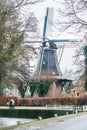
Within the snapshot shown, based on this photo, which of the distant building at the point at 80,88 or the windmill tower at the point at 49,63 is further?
the windmill tower at the point at 49,63

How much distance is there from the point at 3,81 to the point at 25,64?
1.48 m

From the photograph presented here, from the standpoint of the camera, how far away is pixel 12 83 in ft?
69.0

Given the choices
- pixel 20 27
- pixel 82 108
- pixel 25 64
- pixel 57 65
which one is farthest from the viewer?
pixel 57 65

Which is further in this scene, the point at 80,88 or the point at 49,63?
the point at 49,63

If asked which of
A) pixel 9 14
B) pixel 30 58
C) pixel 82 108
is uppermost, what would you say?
pixel 9 14

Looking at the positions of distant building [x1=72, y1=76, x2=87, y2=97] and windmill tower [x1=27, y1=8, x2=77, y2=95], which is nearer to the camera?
distant building [x1=72, y1=76, x2=87, y2=97]

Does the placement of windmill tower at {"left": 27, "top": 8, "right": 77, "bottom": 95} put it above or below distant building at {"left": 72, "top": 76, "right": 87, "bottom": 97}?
above

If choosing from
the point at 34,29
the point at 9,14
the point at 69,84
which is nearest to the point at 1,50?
the point at 9,14

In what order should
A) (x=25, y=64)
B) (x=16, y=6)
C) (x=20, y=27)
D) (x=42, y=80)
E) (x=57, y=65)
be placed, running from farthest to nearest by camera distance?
(x=57, y=65), (x=42, y=80), (x=25, y=64), (x=20, y=27), (x=16, y=6)

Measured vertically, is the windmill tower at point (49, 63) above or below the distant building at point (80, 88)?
above

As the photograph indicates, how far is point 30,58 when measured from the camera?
69.8 feet

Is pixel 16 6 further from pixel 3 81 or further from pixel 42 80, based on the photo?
pixel 42 80

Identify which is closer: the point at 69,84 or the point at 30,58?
the point at 30,58

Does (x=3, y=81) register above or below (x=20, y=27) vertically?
below
